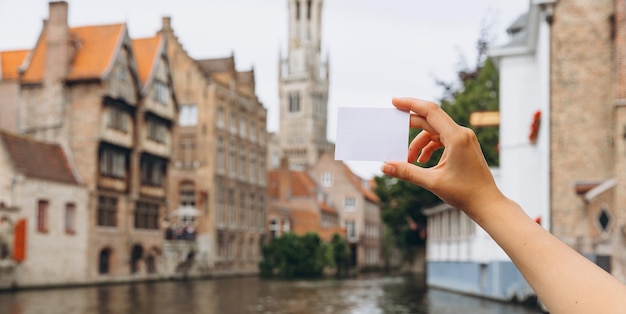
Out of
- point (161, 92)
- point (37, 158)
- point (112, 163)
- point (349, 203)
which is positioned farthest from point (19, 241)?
point (349, 203)

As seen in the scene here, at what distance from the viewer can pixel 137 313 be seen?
19.8 metres

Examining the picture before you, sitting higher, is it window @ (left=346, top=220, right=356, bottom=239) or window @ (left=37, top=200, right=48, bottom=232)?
window @ (left=37, top=200, right=48, bottom=232)

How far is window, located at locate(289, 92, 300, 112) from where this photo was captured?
155375mm

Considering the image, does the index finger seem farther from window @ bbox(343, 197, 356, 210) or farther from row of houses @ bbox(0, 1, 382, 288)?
window @ bbox(343, 197, 356, 210)

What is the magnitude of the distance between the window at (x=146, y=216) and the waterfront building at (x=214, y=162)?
5941 millimetres

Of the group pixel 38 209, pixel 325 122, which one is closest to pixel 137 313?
pixel 38 209

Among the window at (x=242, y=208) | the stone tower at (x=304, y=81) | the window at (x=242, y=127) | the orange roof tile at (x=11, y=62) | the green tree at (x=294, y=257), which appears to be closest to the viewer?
the orange roof tile at (x=11, y=62)

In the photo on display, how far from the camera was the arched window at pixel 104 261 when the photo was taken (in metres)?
42.2

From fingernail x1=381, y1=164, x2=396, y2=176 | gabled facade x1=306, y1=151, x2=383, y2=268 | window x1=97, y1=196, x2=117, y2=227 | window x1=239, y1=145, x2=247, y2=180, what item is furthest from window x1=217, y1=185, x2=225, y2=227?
fingernail x1=381, y1=164, x2=396, y2=176

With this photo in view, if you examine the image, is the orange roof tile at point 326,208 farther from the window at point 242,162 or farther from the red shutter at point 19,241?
the red shutter at point 19,241

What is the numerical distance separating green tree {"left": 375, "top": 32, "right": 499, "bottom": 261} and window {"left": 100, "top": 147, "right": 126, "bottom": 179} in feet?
49.7

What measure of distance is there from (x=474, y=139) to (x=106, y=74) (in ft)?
137

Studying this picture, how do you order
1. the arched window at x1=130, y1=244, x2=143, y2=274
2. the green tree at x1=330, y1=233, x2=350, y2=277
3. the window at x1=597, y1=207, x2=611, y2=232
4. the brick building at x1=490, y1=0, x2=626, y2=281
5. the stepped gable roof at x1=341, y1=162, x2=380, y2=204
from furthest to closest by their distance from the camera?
the stepped gable roof at x1=341, y1=162, x2=380, y2=204
the green tree at x1=330, y1=233, x2=350, y2=277
the arched window at x1=130, y1=244, x2=143, y2=274
the brick building at x1=490, y1=0, x2=626, y2=281
the window at x1=597, y1=207, x2=611, y2=232

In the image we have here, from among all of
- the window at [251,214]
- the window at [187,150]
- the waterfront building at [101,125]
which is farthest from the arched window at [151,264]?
the window at [251,214]
